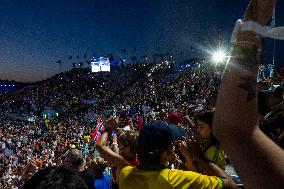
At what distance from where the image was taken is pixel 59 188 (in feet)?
4.84

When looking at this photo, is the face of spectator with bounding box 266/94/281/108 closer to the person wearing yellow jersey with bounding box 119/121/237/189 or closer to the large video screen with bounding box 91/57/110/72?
the person wearing yellow jersey with bounding box 119/121/237/189

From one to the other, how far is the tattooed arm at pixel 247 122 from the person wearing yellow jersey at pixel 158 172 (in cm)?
143

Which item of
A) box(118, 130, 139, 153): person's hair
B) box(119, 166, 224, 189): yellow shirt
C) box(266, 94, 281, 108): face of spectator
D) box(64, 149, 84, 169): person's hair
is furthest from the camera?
box(64, 149, 84, 169): person's hair

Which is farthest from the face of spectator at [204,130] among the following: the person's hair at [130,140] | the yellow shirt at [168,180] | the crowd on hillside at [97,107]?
the yellow shirt at [168,180]

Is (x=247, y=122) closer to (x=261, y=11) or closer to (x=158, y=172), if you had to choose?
(x=261, y=11)

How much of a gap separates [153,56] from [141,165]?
11430 cm

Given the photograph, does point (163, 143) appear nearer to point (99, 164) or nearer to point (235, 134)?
point (235, 134)

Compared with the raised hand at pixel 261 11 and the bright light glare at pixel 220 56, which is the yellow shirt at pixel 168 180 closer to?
the bright light glare at pixel 220 56

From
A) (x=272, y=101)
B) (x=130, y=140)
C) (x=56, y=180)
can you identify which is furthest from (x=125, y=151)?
(x=56, y=180)

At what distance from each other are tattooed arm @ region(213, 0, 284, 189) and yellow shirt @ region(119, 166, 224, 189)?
1.42m

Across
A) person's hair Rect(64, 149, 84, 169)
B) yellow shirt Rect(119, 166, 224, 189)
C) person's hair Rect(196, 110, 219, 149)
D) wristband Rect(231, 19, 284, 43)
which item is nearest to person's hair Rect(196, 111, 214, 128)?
person's hair Rect(196, 110, 219, 149)

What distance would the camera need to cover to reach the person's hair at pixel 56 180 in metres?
1.48

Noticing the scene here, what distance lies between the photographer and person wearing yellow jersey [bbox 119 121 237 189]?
239 cm

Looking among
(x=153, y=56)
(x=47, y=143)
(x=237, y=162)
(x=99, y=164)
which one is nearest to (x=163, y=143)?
(x=237, y=162)
